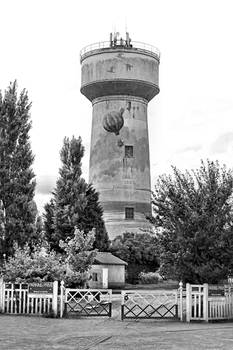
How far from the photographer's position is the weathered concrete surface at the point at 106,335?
16.4 m

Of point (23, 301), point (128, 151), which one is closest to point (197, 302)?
point (23, 301)

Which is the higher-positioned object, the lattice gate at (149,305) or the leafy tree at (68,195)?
the leafy tree at (68,195)

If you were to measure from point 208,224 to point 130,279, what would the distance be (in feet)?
105

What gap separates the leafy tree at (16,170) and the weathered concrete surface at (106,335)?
9423 millimetres

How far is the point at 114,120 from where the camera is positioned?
66812 millimetres

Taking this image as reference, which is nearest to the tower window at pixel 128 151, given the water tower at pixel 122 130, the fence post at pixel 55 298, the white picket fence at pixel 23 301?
the water tower at pixel 122 130

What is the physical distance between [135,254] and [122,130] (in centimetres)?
1421

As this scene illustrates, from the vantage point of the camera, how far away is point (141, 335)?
63.1 feet

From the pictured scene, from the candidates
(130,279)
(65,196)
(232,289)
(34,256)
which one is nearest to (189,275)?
(232,289)

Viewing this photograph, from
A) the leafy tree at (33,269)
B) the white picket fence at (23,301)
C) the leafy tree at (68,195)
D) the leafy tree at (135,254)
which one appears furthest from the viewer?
the leafy tree at (135,254)

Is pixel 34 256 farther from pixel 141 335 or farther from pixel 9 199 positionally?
pixel 141 335

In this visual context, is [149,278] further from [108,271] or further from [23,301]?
[23,301]

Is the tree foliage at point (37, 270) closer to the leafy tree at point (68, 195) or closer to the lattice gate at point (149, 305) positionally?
the lattice gate at point (149, 305)

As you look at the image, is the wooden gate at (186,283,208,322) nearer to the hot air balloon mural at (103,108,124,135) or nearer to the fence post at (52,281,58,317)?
the fence post at (52,281,58,317)
